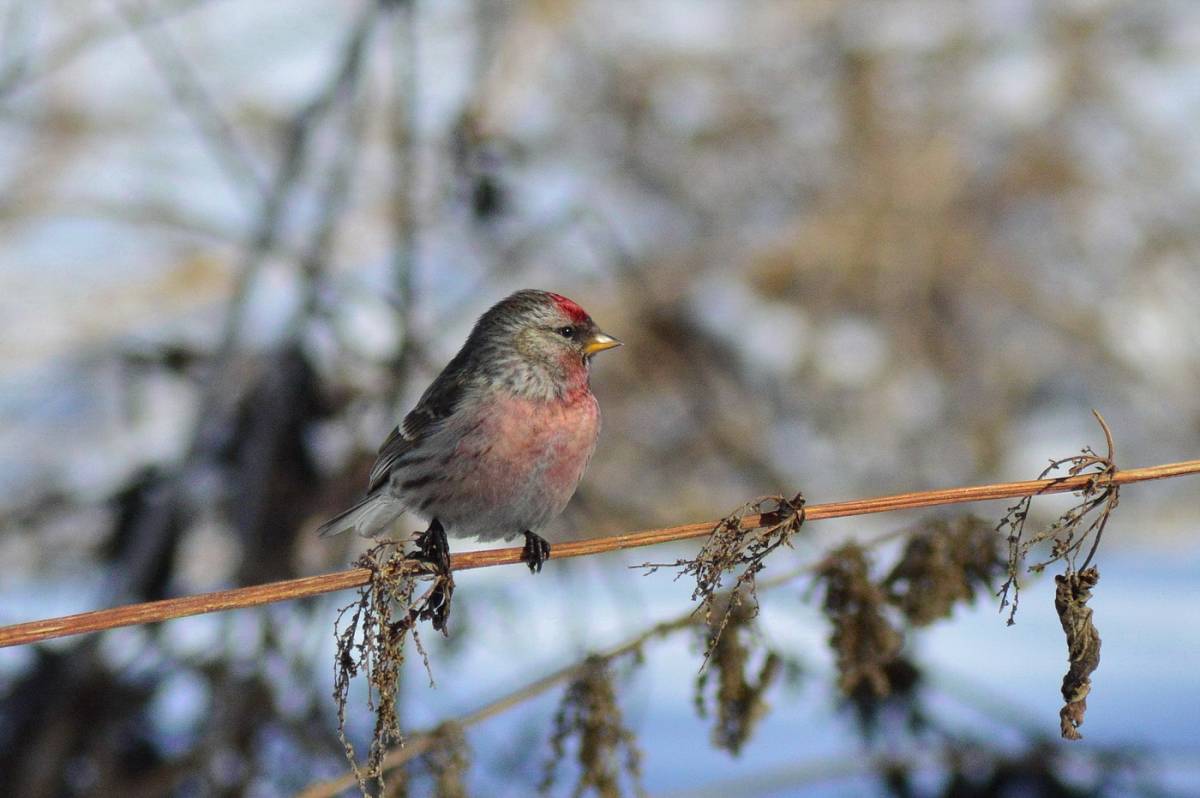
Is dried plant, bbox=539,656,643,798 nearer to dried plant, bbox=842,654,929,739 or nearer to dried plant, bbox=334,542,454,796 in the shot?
dried plant, bbox=334,542,454,796

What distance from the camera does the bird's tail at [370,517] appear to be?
2.43 m

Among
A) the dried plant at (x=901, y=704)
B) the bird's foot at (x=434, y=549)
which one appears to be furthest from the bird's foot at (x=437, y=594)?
the dried plant at (x=901, y=704)

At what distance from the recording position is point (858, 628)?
1781 millimetres

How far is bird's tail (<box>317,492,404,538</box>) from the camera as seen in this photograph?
2.43m

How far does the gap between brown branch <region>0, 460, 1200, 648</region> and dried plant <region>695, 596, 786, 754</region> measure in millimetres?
275

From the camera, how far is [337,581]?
1524mm

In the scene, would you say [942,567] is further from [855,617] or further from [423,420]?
[423,420]

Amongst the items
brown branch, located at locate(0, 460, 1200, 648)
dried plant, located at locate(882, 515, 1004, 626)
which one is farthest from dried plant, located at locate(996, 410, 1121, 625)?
dried plant, located at locate(882, 515, 1004, 626)

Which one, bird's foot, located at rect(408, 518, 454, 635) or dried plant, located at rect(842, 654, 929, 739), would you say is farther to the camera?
dried plant, located at rect(842, 654, 929, 739)

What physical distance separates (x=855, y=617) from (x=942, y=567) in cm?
15

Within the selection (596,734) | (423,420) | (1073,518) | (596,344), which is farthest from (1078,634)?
(423,420)

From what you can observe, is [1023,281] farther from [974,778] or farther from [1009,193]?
[974,778]

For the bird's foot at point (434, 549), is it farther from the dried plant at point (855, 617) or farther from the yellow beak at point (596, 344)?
the dried plant at point (855, 617)

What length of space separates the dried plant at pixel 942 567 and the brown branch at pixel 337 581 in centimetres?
25
